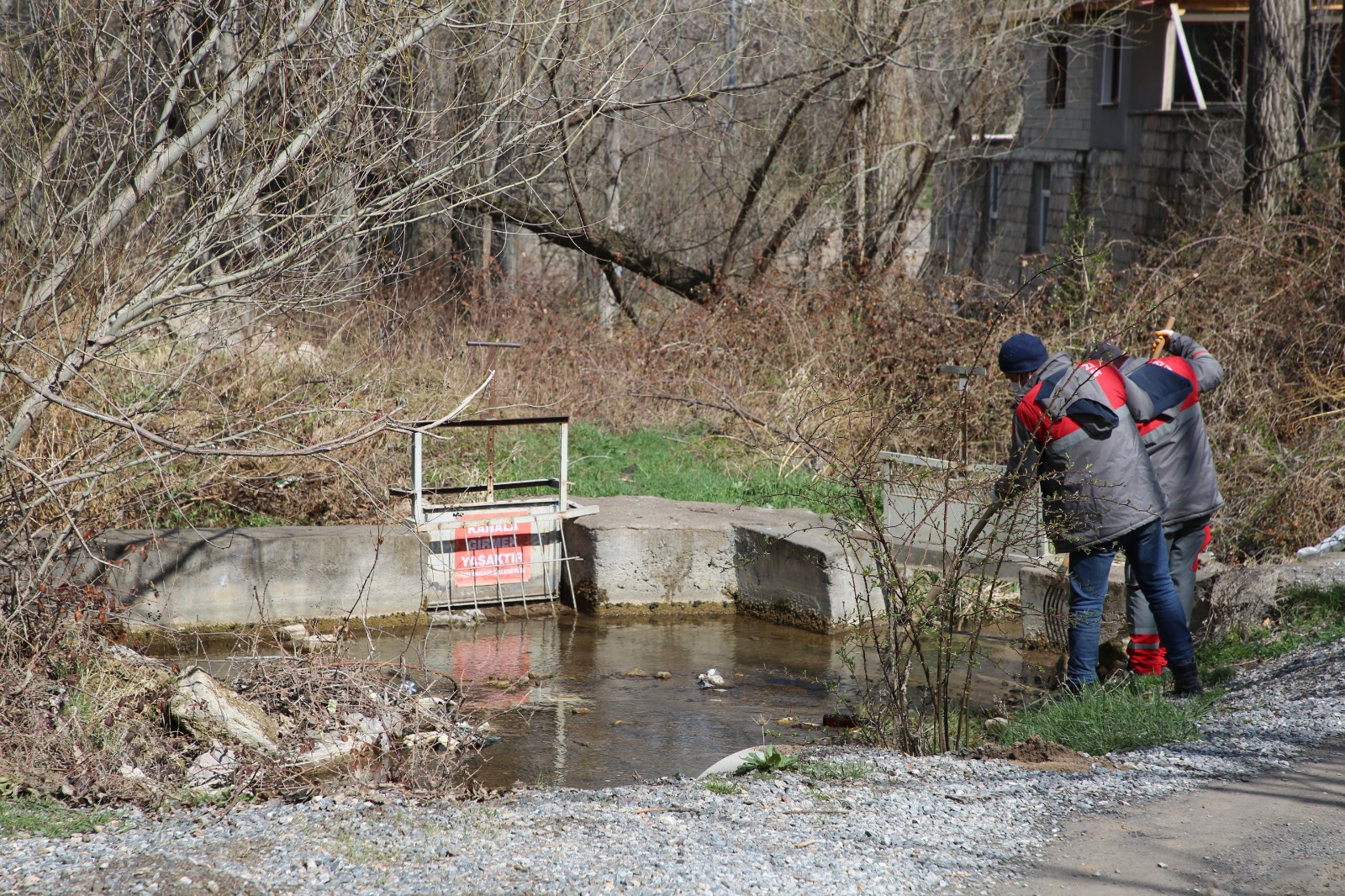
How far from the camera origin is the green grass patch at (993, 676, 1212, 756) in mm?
5098

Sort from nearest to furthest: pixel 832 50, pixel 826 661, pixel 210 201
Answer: pixel 210 201
pixel 826 661
pixel 832 50

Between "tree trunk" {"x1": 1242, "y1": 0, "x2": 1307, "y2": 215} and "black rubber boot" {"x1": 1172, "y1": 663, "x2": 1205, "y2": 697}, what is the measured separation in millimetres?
7583

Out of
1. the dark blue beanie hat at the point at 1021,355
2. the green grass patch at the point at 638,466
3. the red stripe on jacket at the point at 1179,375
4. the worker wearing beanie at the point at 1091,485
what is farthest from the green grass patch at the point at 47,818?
the green grass patch at the point at 638,466

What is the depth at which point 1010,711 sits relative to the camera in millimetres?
6527

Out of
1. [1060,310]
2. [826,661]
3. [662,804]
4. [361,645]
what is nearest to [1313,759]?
[662,804]

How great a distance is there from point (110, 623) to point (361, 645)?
2.55 metres

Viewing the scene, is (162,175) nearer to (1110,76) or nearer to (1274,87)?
(1274,87)

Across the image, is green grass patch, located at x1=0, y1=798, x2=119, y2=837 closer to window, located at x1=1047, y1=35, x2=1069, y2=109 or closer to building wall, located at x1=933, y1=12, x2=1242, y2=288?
building wall, located at x1=933, y1=12, x2=1242, y2=288

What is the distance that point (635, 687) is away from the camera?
7789mm

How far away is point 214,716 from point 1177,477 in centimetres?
486

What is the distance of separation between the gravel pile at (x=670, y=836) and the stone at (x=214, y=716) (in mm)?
1192

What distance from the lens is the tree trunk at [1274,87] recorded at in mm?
12047

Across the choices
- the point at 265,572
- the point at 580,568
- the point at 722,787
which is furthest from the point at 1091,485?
the point at 265,572

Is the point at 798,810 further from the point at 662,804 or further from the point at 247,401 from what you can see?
the point at 247,401
